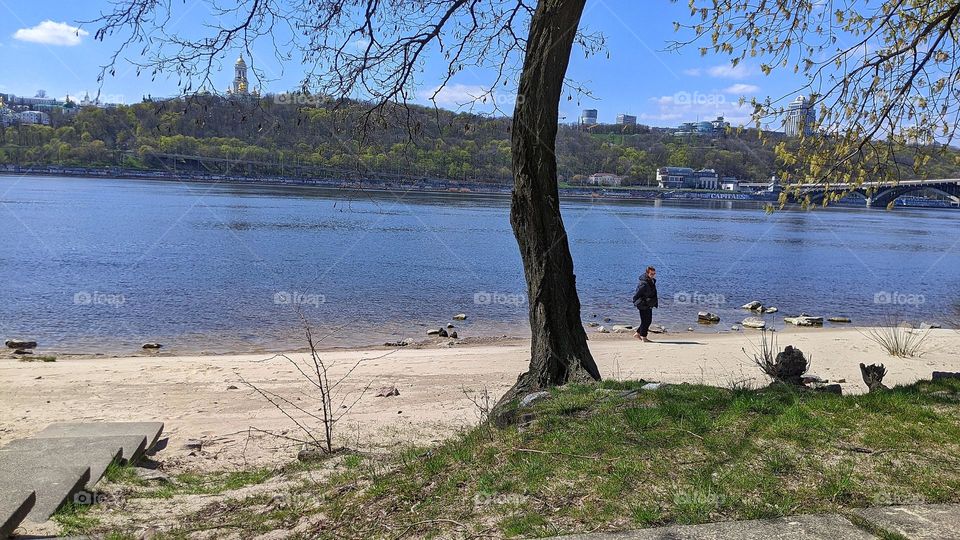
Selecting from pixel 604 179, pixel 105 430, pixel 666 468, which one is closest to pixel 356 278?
pixel 105 430

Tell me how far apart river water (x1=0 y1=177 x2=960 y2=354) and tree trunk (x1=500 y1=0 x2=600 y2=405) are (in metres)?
2.04

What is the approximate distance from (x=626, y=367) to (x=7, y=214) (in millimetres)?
63743

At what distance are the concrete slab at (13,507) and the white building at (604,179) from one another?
330 feet

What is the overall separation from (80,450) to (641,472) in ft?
16.3

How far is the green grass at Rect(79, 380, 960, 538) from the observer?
3.95 metres

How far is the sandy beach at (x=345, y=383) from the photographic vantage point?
27.6 feet

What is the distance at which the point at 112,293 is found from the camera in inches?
1027

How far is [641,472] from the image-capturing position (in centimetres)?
441

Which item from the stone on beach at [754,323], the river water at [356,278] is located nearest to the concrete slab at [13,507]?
the river water at [356,278]

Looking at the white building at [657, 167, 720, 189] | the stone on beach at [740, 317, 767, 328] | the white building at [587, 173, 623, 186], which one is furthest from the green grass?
the white building at [657, 167, 720, 189]

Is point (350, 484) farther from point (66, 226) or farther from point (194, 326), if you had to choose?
point (66, 226)

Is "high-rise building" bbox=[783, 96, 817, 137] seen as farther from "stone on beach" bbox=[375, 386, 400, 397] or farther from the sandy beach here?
"stone on beach" bbox=[375, 386, 400, 397]

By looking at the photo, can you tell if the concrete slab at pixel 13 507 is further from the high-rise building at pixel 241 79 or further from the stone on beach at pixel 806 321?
the stone on beach at pixel 806 321

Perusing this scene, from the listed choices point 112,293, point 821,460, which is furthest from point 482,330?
point 821,460
